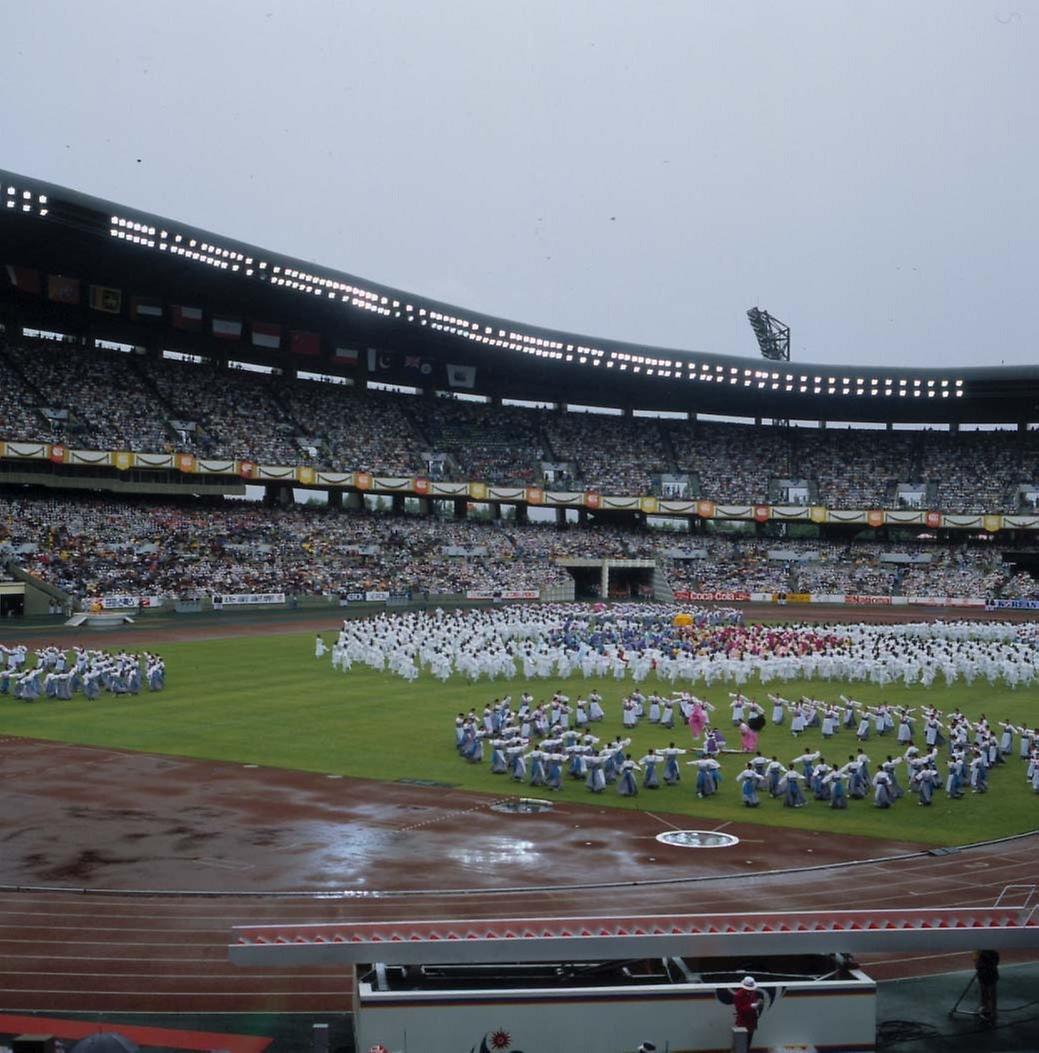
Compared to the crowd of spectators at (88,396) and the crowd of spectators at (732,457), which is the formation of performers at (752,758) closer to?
the crowd of spectators at (88,396)

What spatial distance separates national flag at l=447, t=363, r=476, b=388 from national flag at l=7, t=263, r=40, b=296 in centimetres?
2667

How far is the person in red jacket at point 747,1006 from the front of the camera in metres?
8.32

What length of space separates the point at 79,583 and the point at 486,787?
117 feet

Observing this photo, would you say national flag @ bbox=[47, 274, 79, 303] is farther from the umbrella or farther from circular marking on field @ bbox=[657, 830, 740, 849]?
the umbrella

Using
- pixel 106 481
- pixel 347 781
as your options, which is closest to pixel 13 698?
pixel 347 781

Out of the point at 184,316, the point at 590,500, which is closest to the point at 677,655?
the point at 590,500

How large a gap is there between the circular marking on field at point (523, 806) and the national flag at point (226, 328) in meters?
50.5

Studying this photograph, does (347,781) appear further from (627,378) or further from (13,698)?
(627,378)

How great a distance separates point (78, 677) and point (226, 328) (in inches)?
1488

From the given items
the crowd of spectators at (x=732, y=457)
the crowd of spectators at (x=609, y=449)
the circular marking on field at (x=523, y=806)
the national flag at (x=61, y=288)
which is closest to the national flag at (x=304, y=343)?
the national flag at (x=61, y=288)

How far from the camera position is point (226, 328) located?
6309 centimetres

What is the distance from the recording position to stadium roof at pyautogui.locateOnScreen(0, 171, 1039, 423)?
4781cm

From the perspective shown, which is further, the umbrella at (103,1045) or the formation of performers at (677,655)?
the formation of performers at (677,655)

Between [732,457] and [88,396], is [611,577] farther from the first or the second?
[88,396]
